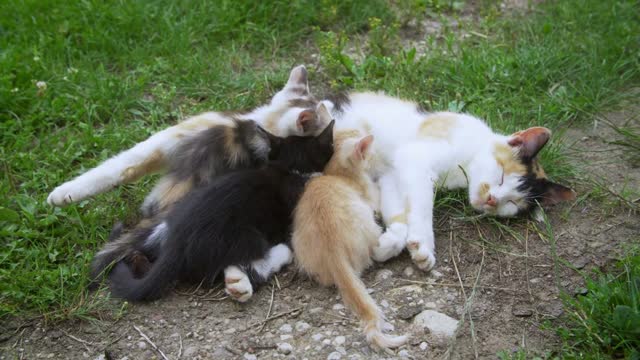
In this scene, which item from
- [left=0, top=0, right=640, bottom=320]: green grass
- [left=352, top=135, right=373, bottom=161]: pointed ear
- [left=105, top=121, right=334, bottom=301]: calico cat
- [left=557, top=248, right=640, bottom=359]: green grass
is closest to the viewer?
[left=557, top=248, right=640, bottom=359]: green grass

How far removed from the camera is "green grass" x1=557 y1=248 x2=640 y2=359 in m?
2.82

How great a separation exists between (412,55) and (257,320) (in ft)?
8.53

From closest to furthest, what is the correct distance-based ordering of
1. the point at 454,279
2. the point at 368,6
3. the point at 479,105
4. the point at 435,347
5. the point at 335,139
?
the point at 435,347
the point at 454,279
the point at 335,139
the point at 479,105
the point at 368,6

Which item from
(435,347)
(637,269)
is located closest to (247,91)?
(435,347)

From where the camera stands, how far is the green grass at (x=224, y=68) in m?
4.30

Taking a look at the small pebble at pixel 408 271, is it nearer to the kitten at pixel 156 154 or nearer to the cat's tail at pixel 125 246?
the kitten at pixel 156 154

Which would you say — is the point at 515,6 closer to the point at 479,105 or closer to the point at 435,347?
the point at 479,105

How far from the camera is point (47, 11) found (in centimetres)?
526

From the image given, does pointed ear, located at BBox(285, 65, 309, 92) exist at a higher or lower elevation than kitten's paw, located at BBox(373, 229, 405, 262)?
higher

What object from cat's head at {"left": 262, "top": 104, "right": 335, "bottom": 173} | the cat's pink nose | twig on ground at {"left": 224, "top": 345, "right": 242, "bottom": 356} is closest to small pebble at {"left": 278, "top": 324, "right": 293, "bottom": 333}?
twig on ground at {"left": 224, "top": 345, "right": 242, "bottom": 356}

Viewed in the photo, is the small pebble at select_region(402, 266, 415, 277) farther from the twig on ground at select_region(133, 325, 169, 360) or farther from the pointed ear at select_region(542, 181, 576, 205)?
the twig on ground at select_region(133, 325, 169, 360)

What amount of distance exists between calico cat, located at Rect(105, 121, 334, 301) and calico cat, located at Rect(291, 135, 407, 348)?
0.12m

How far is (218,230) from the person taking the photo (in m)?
3.25

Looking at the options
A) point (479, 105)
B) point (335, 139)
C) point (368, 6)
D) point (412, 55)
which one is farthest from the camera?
point (368, 6)
